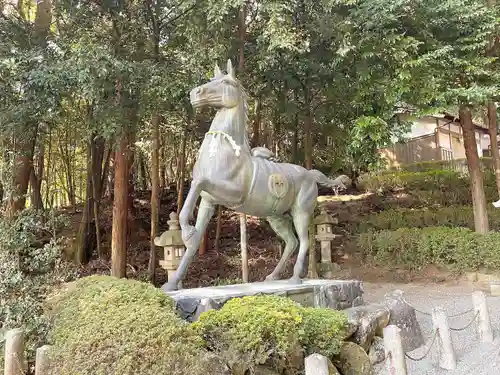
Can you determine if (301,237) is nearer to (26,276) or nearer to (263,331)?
(263,331)

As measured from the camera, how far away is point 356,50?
8.47 m

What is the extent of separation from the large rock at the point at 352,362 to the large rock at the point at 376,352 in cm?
53

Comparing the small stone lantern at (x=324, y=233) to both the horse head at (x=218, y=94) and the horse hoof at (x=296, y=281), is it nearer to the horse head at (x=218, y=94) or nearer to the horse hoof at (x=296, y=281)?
the horse hoof at (x=296, y=281)

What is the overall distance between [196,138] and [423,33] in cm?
569

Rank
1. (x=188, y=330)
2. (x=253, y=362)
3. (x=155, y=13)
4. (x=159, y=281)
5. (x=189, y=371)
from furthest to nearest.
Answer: (x=159, y=281) → (x=155, y=13) → (x=253, y=362) → (x=188, y=330) → (x=189, y=371)

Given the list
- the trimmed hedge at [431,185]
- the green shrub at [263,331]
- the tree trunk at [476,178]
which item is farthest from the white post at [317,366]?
the trimmed hedge at [431,185]

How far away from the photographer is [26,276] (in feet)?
16.1

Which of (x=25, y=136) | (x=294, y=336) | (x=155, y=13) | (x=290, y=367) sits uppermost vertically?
(x=155, y=13)

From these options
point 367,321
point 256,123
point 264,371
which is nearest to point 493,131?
point 256,123

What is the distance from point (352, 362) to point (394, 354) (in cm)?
83

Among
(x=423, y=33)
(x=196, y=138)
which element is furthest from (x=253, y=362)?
(x=196, y=138)

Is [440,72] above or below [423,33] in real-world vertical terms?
below

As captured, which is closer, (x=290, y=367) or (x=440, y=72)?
(x=290, y=367)

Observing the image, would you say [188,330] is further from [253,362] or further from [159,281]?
[159,281]
